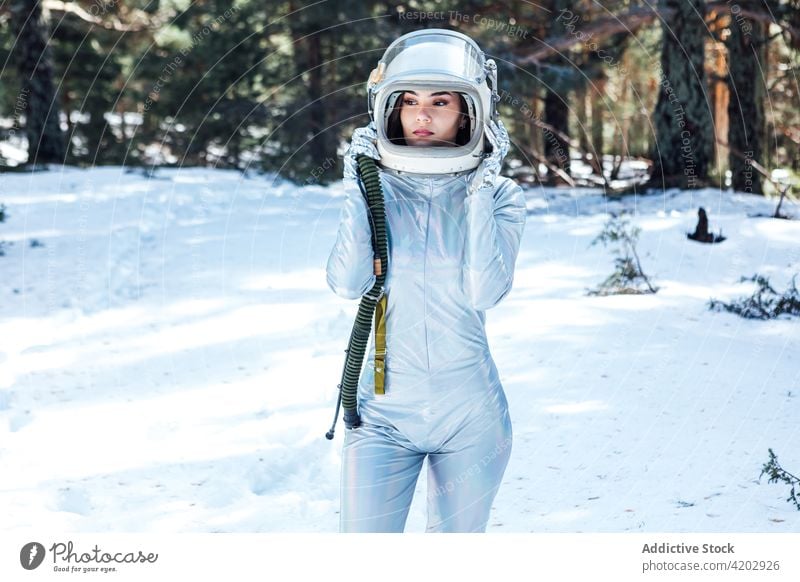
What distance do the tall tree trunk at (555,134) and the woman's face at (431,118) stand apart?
433 inches

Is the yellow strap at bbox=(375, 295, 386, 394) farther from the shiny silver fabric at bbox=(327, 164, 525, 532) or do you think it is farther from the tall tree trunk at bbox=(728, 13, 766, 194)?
the tall tree trunk at bbox=(728, 13, 766, 194)

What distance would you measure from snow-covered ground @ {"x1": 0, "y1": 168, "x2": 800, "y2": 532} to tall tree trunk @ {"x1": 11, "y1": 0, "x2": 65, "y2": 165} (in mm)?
5025

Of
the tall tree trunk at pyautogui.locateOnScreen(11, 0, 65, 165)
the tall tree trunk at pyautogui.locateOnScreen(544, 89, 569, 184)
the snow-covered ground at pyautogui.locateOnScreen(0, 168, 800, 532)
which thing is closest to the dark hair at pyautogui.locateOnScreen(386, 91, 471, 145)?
the snow-covered ground at pyautogui.locateOnScreen(0, 168, 800, 532)

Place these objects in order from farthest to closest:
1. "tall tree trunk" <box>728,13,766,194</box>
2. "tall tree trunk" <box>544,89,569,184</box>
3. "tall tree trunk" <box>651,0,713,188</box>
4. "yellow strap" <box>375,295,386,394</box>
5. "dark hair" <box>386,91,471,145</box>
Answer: "tall tree trunk" <box>544,89,569,184</box> → "tall tree trunk" <box>728,13,766,194</box> → "tall tree trunk" <box>651,0,713,188</box> → "dark hair" <box>386,91,471,145</box> → "yellow strap" <box>375,295,386,394</box>

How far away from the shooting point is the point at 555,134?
1501cm

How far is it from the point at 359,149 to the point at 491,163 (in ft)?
1.18

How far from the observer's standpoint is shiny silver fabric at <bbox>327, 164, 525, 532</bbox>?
8.68 feet

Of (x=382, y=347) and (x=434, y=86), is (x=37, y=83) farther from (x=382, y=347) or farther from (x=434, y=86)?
(x=382, y=347)

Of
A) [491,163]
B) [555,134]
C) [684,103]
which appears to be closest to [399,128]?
[491,163]

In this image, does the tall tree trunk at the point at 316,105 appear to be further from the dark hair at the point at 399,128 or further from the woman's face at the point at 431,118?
the woman's face at the point at 431,118

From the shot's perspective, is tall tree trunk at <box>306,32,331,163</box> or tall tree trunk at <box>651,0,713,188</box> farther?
tall tree trunk at <box>306,32,331,163</box>

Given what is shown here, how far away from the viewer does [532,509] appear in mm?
4062

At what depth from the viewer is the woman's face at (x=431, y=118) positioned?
2760 mm

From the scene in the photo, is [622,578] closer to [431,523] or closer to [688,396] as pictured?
[431,523]
